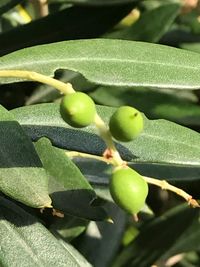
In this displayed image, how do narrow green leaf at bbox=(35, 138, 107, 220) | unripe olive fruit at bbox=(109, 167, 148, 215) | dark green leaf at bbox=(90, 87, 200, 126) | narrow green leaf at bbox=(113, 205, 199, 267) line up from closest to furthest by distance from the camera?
unripe olive fruit at bbox=(109, 167, 148, 215)
narrow green leaf at bbox=(35, 138, 107, 220)
dark green leaf at bbox=(90, 87, 200, 126)
narrow green leaf at bbox=(113, 205, 199, 267)

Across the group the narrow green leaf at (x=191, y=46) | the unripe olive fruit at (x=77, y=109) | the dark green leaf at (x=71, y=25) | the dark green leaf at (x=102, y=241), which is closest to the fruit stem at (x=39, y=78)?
the unripe olive fruit at (x=77, y=109)

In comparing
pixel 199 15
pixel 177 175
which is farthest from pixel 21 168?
pixel 199 15

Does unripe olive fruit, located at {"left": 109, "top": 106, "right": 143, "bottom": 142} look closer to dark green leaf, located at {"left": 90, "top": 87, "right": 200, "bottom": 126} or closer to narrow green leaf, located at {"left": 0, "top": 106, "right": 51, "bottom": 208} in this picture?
narrow green leaf, located at {"left": 0, "top": 106, "right": 51, "bottom": 208}

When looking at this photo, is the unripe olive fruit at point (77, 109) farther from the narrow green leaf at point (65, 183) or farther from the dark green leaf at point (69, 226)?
the dark green leaf at point (69, 226)

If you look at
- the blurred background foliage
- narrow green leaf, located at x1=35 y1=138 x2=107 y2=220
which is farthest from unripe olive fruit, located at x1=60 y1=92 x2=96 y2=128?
the blurred background foliage

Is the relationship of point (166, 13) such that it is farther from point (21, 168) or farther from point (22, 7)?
point (21, 168)

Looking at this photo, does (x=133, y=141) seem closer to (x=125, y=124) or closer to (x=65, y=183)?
(x=65, y=183)
